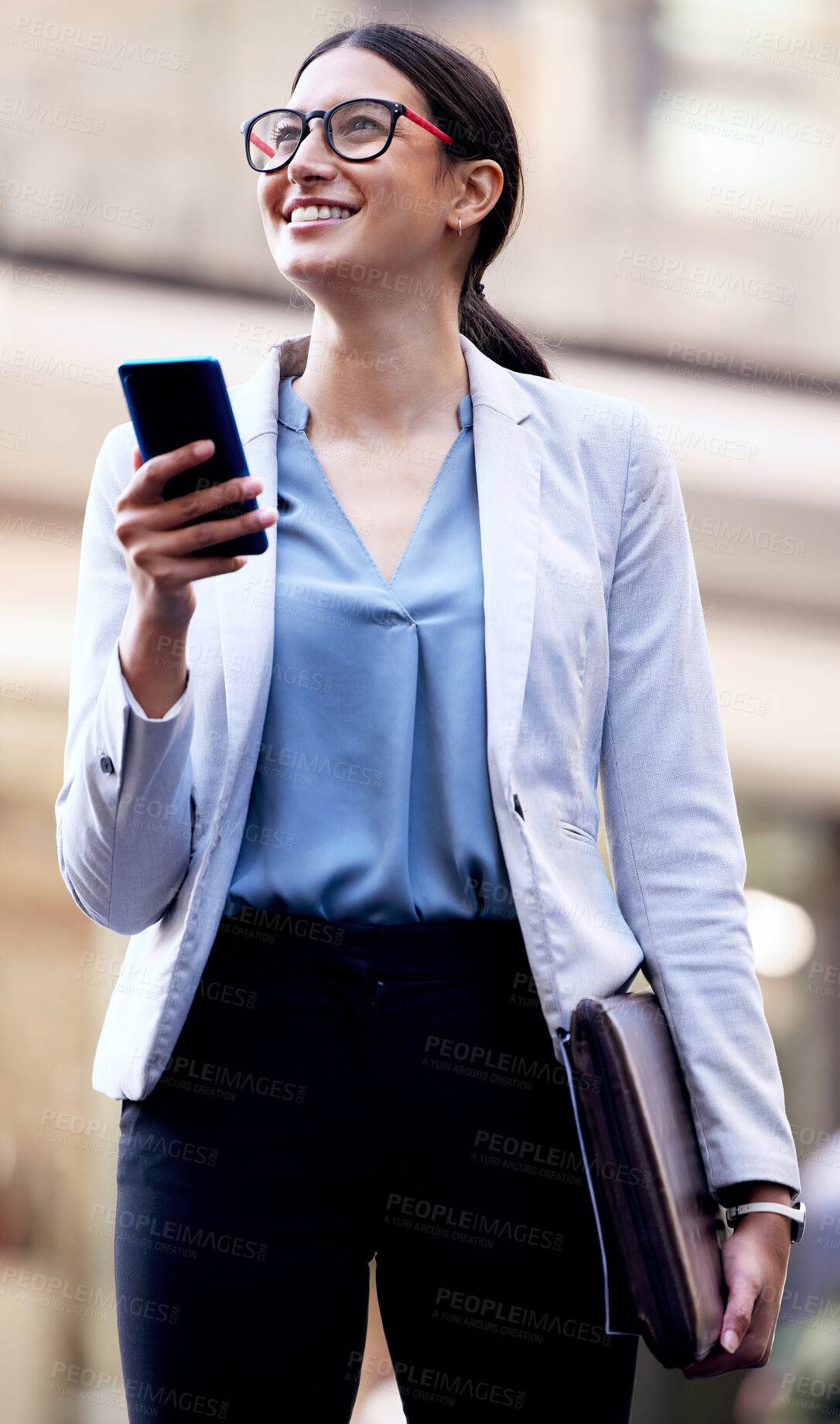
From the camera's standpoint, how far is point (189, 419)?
1.14 m

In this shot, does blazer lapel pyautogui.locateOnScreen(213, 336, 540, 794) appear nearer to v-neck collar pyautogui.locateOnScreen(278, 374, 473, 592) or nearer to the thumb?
v-neck collar pyautogui.locateOnScreen(278, 374, 473, 592)

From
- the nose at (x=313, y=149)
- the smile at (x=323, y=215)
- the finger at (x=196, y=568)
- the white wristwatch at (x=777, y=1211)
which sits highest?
the nose at (x=313, y=149)

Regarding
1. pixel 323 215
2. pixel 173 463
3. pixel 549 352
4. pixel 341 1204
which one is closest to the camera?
pixel 173 463

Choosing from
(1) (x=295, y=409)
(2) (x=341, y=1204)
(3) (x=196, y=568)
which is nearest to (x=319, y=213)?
(1) (x=295, y=409)

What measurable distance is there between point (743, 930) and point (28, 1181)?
2746 millimetres

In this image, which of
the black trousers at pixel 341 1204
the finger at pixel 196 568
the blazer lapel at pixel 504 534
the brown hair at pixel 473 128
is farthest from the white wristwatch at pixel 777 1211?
the brown hair at pixel 473 128

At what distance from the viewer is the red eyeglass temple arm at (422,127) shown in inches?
59.6

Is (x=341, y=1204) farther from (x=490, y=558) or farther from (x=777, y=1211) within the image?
(x=490, y=558)

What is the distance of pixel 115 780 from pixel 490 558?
446mm

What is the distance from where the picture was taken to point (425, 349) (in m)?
1.57

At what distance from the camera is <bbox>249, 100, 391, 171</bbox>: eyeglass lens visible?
1.47 m

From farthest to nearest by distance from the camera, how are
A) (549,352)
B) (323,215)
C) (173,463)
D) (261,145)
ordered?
(549,352) → (261,145) → (323,215) → (173,463)

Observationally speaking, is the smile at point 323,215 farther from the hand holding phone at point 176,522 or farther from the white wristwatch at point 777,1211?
the white wristwatch at point 777,1211

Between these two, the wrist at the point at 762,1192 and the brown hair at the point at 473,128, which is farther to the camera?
the brown hair at the point at 473,128
